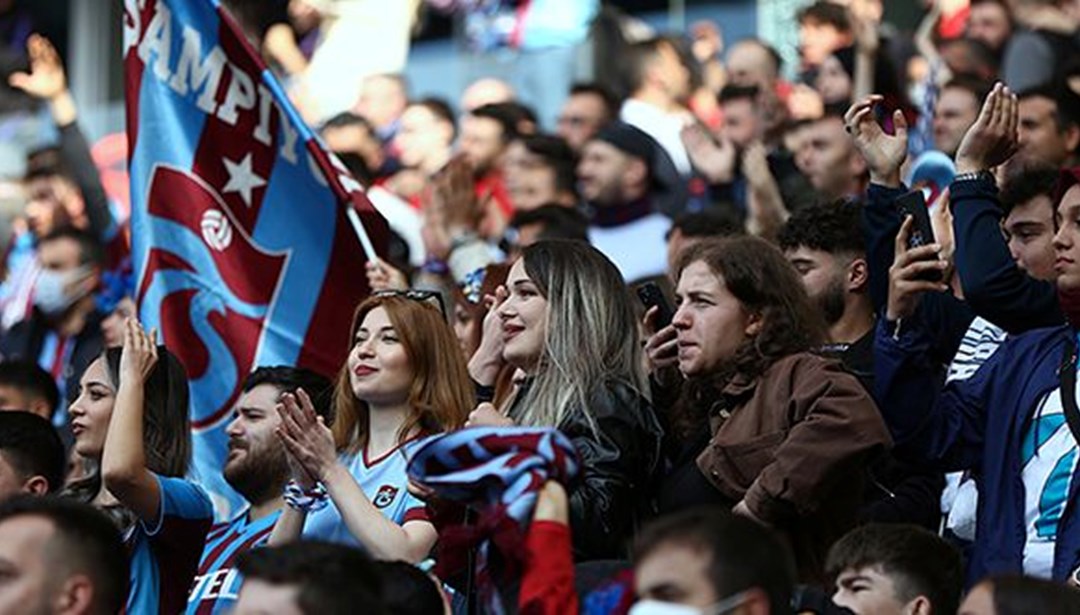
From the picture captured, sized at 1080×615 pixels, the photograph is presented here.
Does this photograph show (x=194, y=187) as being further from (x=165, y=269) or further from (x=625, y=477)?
(x=625, y=477)

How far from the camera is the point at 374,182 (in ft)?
42.9

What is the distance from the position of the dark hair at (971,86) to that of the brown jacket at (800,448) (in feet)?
12.9

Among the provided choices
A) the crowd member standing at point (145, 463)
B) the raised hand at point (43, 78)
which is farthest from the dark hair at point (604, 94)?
the crowd member standing at point (145, 463)

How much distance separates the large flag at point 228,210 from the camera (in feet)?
31.1

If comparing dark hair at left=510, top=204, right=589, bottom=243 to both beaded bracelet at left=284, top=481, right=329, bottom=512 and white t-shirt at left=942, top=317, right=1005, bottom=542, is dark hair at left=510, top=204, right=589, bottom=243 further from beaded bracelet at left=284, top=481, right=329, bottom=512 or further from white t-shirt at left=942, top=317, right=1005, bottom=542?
beaded bracelet at left=284, top=481, right=329, bottom=512

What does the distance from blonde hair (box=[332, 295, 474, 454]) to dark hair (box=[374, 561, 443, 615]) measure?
1.36 metres

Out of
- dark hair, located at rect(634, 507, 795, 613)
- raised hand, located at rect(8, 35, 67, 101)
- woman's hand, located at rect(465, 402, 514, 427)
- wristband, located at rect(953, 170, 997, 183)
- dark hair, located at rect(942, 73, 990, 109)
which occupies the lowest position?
dark hair, located at rect(634, 507, 795, 613)

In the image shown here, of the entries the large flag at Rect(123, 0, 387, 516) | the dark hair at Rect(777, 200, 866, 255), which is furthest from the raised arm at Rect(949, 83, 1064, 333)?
the large flag at Rect(123, 0, 387, 516)

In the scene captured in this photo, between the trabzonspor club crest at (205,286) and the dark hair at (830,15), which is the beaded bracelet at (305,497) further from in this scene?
the dark hair at (830,15)

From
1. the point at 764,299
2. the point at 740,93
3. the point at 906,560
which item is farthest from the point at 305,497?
the point at 740,93

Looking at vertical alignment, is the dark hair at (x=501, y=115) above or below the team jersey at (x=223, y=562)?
above

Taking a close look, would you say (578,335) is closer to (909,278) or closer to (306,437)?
(306,437)

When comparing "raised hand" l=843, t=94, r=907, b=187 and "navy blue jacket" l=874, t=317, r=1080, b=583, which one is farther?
"raised hand" l=843, t=94, r=907, b=187

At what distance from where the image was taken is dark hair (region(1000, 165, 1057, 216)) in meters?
7.97
